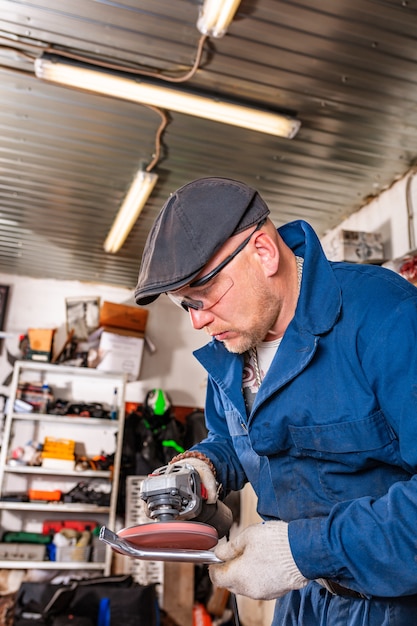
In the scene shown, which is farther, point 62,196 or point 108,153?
point 62,196

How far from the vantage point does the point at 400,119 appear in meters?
3.54

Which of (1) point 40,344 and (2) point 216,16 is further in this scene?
(1) point 40,344

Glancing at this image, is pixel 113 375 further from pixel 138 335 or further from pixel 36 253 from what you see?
pixel 36 253

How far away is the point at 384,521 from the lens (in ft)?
3.34

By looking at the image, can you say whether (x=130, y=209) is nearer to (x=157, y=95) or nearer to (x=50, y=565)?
(x=157, y=95)

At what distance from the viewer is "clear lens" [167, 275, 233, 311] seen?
1.33 m

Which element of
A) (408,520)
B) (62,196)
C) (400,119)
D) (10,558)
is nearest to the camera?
(408,520)

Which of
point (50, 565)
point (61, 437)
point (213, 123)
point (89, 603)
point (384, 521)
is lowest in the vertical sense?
point (89, 603)

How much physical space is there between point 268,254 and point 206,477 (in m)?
0.60

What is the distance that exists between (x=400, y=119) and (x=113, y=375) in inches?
143

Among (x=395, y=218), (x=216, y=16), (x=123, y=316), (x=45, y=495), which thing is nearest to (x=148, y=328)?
(x=123, y=316)

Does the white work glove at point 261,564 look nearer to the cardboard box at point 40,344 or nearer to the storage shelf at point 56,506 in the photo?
the storage shelf at point 56,506

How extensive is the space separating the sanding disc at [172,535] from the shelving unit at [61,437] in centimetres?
429

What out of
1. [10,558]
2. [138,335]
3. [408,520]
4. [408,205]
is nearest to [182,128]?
[408,205]
